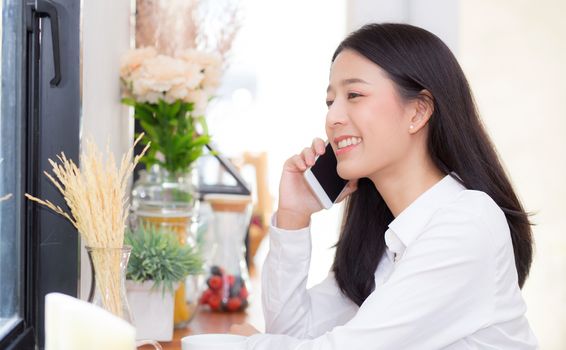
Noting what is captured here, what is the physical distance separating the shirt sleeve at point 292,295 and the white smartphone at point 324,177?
0.28 ft

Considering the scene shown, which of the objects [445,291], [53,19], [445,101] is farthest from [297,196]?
[53,19]

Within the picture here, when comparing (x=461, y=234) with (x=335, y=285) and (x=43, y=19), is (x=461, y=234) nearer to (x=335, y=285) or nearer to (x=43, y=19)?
Answer: (x=335, y=285)

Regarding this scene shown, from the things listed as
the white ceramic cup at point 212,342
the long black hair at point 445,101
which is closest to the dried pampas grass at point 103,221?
the white ceramic cup at point 212,342

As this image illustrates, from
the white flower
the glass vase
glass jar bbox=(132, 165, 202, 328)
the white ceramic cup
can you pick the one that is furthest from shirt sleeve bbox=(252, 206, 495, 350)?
the white flower

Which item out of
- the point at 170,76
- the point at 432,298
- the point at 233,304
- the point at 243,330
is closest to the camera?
the point at 432,298

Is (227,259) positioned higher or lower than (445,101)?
lower

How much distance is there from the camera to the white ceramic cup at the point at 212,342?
1284 millimetres

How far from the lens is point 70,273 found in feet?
Result: 5.10

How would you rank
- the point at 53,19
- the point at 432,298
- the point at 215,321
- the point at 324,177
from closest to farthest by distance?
the point at 432,298 < the point at 53,19 < the point at 324,177 < the point at 215,321

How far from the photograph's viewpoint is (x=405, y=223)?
5.17 feet

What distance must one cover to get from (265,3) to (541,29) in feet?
16.3

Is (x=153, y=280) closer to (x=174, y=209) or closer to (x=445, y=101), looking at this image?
(x=174, y=209)

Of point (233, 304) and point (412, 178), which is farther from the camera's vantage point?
point (233, 304)

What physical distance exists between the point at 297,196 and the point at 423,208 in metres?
0.34
